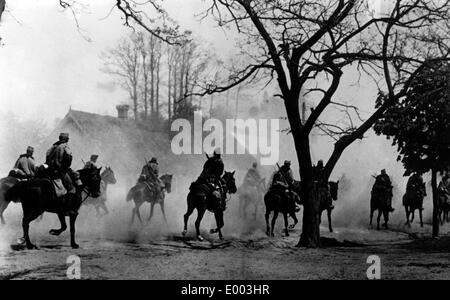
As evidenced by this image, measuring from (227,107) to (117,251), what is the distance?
33.8 metres

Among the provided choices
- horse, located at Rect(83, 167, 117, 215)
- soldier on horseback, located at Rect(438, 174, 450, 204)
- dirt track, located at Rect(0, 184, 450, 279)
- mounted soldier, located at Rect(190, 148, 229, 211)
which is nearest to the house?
horse, located at Rect(83, 167, 117, 215)

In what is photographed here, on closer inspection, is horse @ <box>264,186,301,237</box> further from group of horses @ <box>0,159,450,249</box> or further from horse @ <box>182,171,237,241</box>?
horse @ <box>182,171,237,241</box>

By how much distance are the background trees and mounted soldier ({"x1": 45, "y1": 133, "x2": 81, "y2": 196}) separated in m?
10.2

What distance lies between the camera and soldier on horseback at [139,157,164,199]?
22.1 m

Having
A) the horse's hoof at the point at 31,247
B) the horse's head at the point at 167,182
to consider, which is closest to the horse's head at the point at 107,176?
the horse's head at the point at 167,182

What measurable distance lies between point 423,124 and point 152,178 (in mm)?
10000

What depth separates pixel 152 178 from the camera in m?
22.4

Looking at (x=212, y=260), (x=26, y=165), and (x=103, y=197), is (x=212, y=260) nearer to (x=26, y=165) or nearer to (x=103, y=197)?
(x=26, y=165)

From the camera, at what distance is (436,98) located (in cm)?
1889

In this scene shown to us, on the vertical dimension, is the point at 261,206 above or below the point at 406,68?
below

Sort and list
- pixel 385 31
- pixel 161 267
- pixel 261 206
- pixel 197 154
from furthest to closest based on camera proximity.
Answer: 1. pixel 197 154
2. pixel 261 206
3. pixel 385 31
4. pixel 161 267
